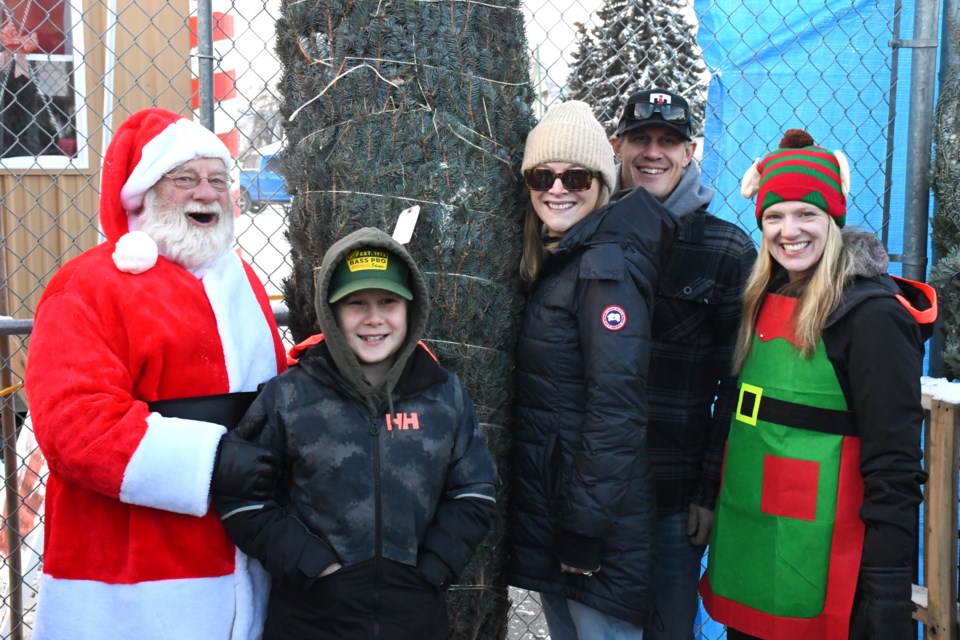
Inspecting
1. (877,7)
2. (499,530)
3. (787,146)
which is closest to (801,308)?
(787,146)

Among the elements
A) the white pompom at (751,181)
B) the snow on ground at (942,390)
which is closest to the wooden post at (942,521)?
the snow on ground at (942,390)

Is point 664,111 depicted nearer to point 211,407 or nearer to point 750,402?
point 750,402

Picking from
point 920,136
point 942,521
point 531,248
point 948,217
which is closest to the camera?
point 531,248

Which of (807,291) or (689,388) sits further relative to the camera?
(689,388)

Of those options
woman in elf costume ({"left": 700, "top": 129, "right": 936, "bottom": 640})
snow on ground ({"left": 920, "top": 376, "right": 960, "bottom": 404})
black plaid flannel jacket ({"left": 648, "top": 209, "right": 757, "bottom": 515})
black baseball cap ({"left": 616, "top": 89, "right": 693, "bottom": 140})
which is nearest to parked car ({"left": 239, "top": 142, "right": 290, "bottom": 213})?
black baseball cap ({"left": 616, "top": 89, "right": 693, "bottom": 140})

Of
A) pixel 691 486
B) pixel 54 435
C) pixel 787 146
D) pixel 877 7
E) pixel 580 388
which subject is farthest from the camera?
pixel 877 7

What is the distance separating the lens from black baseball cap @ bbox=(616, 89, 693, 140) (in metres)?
2.92

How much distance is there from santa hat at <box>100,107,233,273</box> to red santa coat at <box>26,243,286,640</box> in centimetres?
10

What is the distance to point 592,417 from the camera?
238 cm

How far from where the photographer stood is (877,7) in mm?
3695

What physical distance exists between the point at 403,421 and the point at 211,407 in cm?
52

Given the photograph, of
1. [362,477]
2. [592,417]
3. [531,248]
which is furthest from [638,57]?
[362,477]

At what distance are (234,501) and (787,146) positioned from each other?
6.23ft

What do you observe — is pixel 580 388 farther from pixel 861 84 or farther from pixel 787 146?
pixel 861 84
